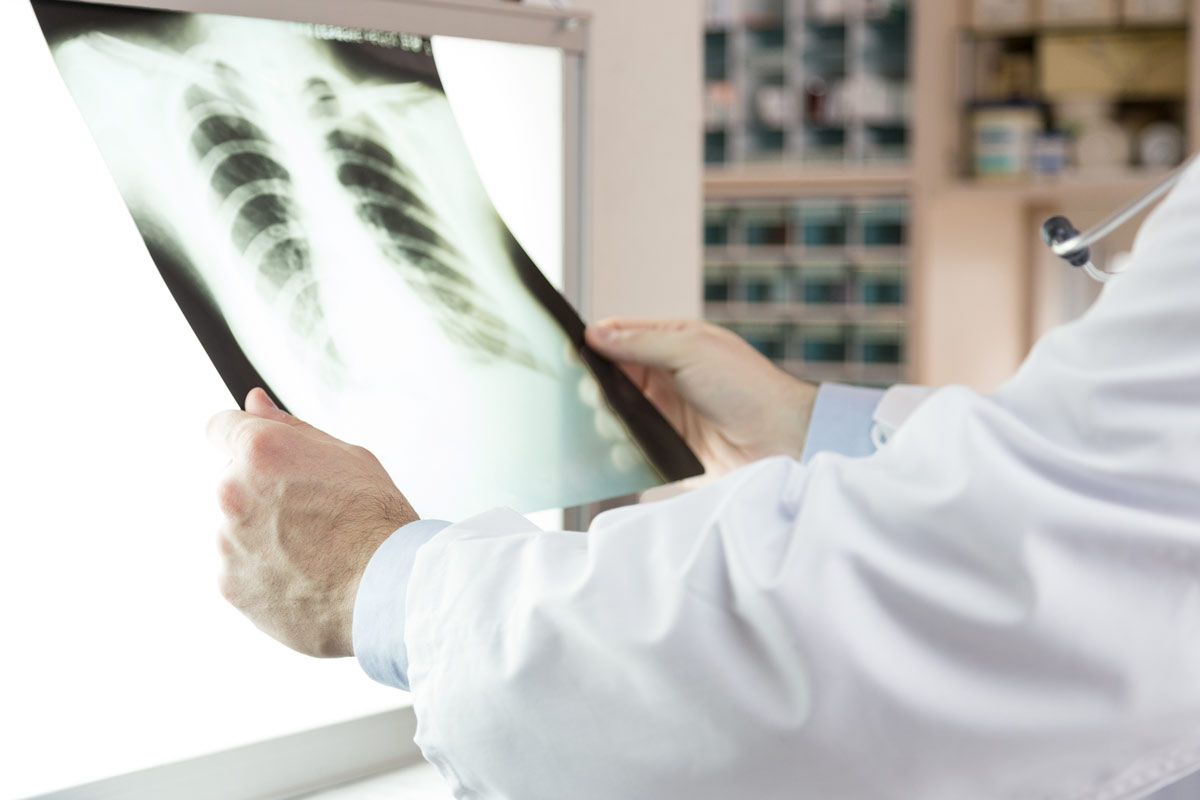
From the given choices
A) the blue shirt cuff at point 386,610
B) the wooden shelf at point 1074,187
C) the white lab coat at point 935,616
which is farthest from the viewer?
the wooden shelf at point 1074,187

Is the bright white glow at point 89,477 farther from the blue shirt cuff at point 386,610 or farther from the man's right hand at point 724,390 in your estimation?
the man's right hand at point 724,390

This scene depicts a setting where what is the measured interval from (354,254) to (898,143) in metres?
2.92

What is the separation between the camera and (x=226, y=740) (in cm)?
72

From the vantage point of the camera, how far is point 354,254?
2.42 ft

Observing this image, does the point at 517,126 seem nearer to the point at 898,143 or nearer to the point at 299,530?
the point at 299,530

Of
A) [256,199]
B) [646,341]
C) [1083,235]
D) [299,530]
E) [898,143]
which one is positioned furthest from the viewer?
[898,143]

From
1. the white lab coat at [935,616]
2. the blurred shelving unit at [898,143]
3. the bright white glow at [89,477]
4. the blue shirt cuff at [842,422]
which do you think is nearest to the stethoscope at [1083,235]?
the blue shirt cuff at [842,422]

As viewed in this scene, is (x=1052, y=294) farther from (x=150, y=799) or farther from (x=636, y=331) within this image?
(x=150, y=799)

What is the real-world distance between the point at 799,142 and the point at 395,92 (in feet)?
9.41

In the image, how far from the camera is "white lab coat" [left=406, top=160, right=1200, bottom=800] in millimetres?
428

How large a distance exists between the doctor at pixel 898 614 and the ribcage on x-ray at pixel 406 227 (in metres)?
0.30

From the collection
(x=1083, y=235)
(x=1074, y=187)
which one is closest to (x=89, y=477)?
(x=1083, y=235)

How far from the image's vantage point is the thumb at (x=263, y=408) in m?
0.65

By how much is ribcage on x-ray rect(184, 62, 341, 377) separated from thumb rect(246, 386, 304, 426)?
0.05 meters
